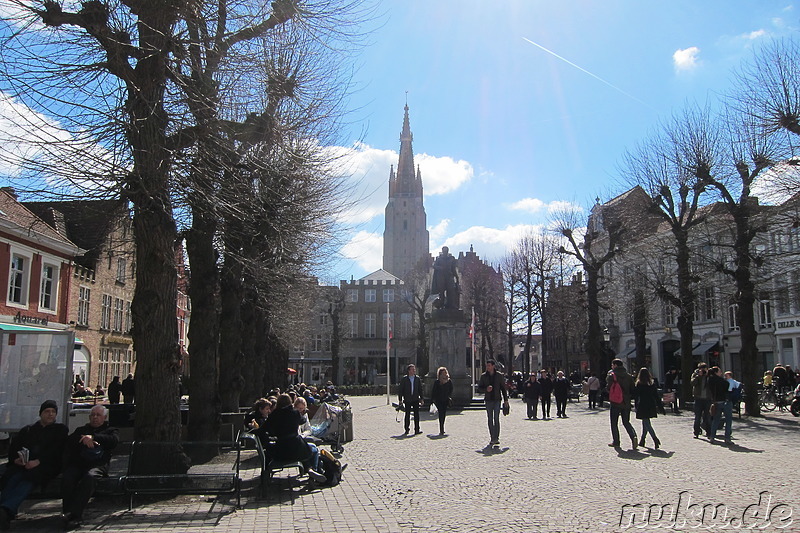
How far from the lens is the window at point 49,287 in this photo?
2845 centimetres

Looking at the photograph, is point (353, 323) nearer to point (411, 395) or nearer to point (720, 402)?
point (411, 395)

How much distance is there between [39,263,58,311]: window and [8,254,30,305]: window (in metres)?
1.59

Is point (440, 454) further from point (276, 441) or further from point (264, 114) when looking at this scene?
point (264, 114)

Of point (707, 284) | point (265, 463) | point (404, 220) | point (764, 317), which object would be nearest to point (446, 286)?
point (707, 284)

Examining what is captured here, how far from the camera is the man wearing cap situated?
7.31 metres

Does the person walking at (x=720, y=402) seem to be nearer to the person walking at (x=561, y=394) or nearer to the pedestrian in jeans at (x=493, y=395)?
the pedestrian in jeans at (x=493, y=395)

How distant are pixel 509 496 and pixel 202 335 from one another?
22.6 ft

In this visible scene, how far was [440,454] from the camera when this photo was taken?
12.6 meters

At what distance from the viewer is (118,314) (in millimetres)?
38094

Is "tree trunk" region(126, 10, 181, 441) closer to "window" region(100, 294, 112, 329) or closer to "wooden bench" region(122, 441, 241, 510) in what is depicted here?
"wooden bench" region(122, 441, 241, 510)

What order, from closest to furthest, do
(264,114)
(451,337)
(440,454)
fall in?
(264,114)
(440,454)
(451,337)

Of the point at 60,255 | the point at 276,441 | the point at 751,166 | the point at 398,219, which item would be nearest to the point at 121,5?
the point at 276,441

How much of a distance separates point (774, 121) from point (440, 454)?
14120 mm

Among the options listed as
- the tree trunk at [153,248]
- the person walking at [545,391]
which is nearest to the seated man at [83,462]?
the tree trunk at [153,248]
